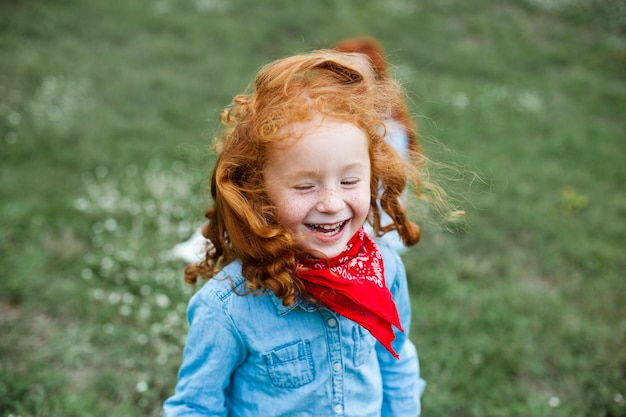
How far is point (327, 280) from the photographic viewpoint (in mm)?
1694

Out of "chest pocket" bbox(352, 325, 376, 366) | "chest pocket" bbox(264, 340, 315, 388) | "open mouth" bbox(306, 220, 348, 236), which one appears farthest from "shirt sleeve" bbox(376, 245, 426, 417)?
"open mouth" bbox(306, 220, 348, 236)

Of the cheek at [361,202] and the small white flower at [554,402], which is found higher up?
the cheek at [361,202]

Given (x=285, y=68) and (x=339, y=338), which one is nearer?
(x=285, y=68)

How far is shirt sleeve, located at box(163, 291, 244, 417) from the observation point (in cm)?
173

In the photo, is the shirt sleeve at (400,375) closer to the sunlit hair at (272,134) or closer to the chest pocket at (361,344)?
the chest pocket at (361,344)

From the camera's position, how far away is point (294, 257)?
1729mm

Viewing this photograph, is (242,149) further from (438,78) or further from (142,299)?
(438,78)

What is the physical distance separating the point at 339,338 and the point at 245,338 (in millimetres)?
335

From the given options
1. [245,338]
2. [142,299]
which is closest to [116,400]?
[142,299]

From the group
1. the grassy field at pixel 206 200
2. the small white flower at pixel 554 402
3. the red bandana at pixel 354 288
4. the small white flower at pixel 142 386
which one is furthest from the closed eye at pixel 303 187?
the small white flower at pixel 554 402

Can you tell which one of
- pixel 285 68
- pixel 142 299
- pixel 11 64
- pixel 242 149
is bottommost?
pixel 142 299

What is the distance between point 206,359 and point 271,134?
0.78 meters

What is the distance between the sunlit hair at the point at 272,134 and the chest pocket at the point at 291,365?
0.19 metres

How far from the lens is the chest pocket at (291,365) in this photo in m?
1.78
